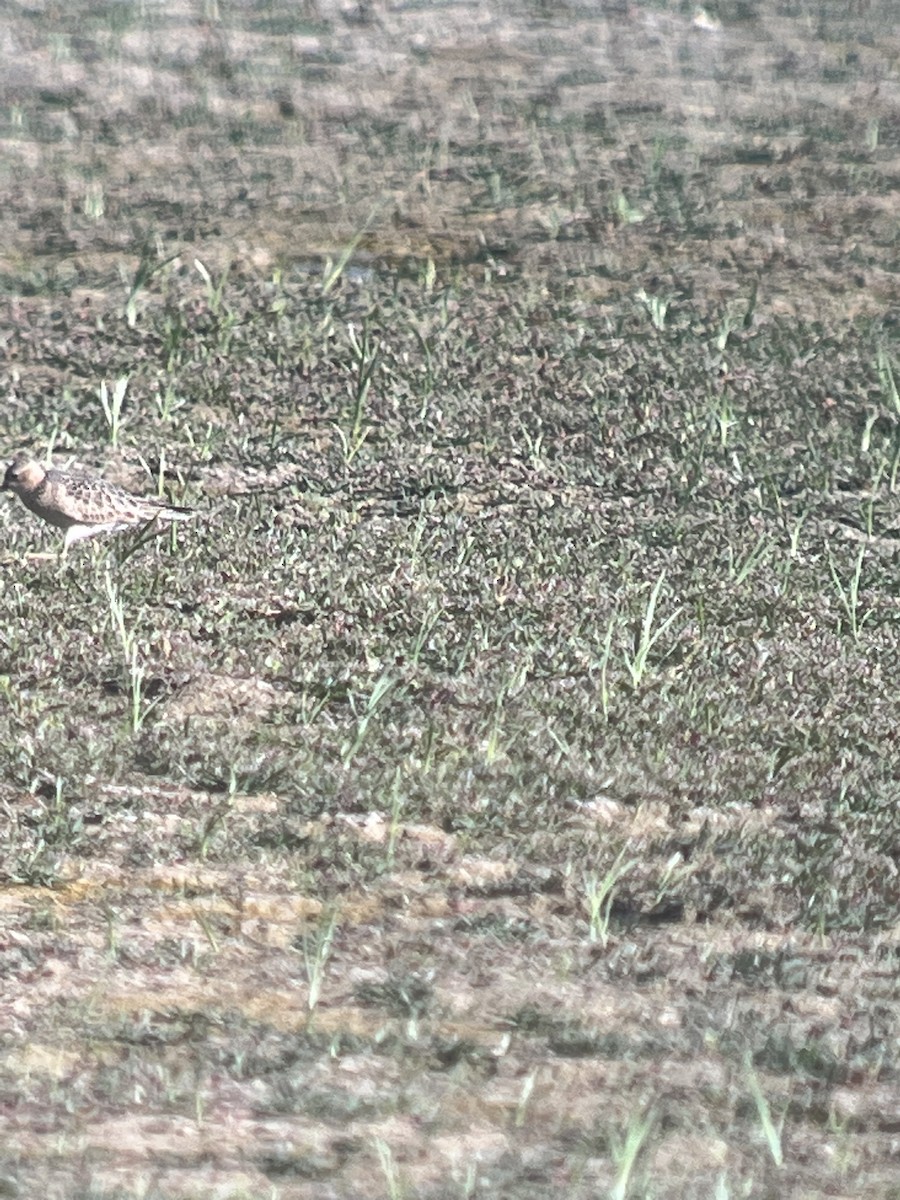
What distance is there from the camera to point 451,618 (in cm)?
493

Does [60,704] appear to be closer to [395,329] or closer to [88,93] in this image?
[395,329]

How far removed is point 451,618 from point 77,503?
1.08m

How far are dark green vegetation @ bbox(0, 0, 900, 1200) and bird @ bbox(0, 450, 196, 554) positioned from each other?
77 mm

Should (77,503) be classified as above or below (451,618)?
above

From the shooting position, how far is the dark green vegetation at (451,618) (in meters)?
3.09

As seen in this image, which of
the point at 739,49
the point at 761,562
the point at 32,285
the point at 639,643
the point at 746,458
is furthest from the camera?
the point at 739,49

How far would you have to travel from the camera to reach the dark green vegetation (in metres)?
3.09

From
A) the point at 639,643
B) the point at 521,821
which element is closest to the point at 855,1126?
the point at 521,821

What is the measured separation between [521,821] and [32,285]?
3553mm

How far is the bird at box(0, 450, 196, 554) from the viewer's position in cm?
514

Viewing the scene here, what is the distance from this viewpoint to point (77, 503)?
16.9 feet

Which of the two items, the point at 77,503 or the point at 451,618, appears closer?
the point at 451,618

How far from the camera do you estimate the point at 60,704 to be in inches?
173

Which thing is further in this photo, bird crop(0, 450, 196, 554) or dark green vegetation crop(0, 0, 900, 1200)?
bird crop(0, 450, 196, 554)
